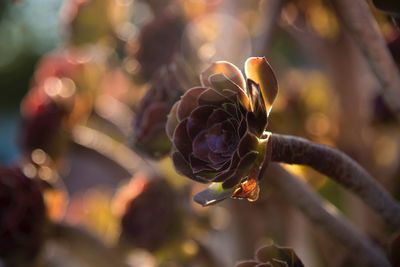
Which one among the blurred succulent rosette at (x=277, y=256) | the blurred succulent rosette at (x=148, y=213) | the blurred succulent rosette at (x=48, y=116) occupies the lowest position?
the blurred succulent rosette at (x=148, y=213)

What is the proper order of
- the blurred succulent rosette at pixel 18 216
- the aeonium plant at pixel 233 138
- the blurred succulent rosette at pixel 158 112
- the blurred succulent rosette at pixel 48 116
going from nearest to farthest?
the aeonium plant at pixel 233 138
the blurred succulent rosette at pixel 158 112
the blurred succulent rosette at pixel 18 216
the blurred succulent rosette at pixel 48 116

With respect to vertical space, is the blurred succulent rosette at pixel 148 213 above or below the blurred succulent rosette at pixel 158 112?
below

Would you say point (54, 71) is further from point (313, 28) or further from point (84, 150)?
point (313, 28)

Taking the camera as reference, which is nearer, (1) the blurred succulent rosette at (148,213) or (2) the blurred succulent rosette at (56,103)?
(1) the blurred succulent rosette at (148,213)

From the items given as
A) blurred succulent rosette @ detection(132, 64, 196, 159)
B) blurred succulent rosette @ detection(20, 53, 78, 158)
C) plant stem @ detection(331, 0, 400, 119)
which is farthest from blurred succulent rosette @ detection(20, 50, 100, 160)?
plant stem @ detection(331, 0, 400, 119)

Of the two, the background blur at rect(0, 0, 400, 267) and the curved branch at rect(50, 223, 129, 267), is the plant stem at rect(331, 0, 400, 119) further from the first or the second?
the curved branch at rect(50, 223, 129, 267)

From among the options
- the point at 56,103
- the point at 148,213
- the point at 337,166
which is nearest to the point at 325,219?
the point at 337,166

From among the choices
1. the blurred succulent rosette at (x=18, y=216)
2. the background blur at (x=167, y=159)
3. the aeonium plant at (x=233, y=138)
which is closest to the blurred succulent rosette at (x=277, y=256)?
the aeonium plant at (x=233, y=138)

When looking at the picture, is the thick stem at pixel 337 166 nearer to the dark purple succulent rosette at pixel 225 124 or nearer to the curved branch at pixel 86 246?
the dark purple succulent rosette at pixel 225 124
